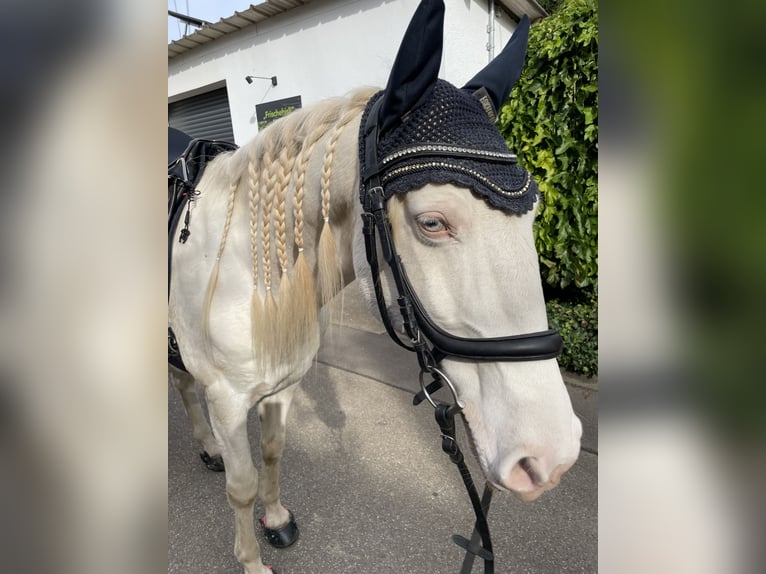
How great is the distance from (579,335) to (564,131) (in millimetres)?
1645

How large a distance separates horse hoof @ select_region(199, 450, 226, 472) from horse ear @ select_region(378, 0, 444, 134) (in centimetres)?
253

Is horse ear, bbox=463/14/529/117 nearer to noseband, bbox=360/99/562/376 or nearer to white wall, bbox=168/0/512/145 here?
noseband, bbox=360/99/562/376

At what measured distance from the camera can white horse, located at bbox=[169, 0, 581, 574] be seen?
0.97 metres

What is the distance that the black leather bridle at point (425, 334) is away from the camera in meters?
0.98

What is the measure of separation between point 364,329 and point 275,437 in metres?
3.03

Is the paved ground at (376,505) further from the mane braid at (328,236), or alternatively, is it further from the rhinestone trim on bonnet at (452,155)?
the rhinestone trim on bonnet at (452,155)

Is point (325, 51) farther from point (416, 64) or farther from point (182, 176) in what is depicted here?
point (416, 64)

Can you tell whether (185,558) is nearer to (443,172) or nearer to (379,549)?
(379,549)

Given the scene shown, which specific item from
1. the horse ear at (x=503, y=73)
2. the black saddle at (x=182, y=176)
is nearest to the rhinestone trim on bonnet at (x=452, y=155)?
the horse ear at (x=503, y=73)

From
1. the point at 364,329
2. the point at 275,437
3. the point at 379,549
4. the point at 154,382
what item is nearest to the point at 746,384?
the point at 154,382

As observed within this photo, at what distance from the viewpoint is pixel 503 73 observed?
1.40 metres

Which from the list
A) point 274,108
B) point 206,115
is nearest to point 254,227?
point 274,108

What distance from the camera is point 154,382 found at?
15.7 inches

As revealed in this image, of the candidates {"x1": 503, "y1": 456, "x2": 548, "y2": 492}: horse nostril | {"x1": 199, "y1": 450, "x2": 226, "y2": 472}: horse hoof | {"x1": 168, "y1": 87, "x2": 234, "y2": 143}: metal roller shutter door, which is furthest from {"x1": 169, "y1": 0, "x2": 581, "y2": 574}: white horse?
{"x1": 168, "y1": 87, "x2": 234, "y2": 143}: metal roller shutter door
